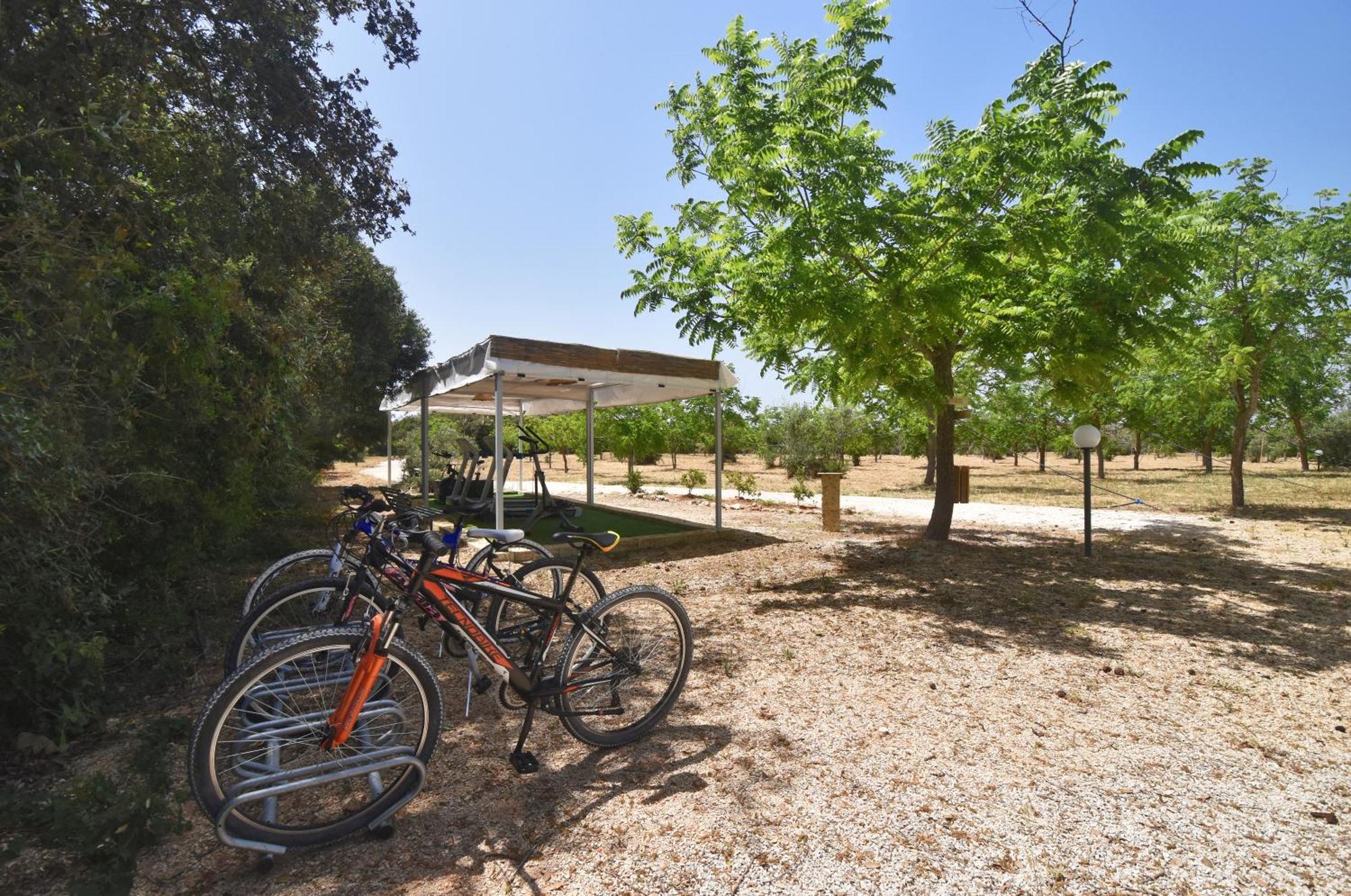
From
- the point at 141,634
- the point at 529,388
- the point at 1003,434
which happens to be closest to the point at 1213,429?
the point at 1003,434

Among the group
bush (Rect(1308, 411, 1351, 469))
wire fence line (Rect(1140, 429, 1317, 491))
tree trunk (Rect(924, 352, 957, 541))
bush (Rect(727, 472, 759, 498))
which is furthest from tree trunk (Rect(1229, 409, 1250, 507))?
bush (Rect(1308, 411, 1351, 469))

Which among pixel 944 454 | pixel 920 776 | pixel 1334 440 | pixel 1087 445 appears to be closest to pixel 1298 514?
pixel 1087 445

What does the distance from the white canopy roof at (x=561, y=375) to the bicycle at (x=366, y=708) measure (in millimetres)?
4949

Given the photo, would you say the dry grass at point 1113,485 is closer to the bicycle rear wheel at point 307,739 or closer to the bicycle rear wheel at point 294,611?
the bicycle rear wheel at point 307,739

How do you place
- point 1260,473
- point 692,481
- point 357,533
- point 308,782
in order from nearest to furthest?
point 308,782 < point 357,533 < point 692,481 < point 1260,473

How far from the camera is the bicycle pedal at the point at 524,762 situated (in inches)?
105

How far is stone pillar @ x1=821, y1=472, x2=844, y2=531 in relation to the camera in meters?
10.0

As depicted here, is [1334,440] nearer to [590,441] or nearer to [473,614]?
[590,441]

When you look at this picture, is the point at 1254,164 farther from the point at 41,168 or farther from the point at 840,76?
the point at 41,168

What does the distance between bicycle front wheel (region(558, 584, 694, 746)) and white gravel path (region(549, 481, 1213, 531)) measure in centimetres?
945

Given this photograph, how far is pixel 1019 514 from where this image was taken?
12719 mm

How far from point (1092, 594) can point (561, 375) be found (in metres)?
6.16

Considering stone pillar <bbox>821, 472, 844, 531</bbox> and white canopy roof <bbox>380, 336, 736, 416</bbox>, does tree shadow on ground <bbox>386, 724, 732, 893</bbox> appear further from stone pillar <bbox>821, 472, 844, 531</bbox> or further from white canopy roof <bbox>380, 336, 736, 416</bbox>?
stone pillar <bbox>821, 472, 844, 531</bbox>

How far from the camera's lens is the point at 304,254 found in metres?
5.77
